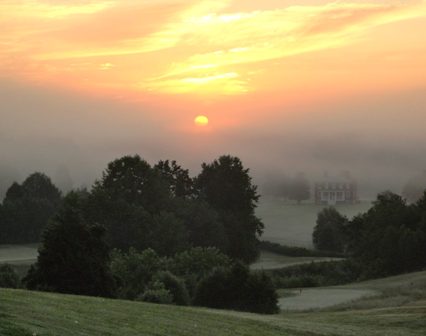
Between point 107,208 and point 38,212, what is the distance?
45.0 m

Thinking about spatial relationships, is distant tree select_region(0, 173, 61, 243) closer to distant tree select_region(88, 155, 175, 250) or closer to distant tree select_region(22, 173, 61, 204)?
distant tree select_region(22, 173, 61, 204)

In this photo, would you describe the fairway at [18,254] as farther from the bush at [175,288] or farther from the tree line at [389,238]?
the bush at [175,288]

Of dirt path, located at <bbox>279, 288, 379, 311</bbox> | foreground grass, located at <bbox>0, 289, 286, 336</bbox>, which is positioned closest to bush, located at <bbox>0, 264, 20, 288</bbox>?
dirt path, located at <bbox>279, 288, 379, 311</bbox>

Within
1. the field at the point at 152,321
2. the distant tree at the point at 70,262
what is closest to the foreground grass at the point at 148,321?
the field at the point at 152,321

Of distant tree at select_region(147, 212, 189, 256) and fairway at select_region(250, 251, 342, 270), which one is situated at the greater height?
distant tree at select_region(147, 212, 189, 256)

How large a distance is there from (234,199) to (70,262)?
7456cm

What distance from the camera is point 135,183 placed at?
104812 mm

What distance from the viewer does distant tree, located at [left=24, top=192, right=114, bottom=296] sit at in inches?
1730

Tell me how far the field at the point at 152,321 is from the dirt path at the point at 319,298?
35.2 feet

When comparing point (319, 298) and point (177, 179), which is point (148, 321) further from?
point (177, 179)

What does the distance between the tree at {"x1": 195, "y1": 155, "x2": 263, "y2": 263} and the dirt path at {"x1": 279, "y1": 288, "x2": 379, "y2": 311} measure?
42048 mm

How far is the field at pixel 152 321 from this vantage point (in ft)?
71.5

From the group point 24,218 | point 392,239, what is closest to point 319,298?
point 392,239

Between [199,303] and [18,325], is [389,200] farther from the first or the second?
[18,325]
